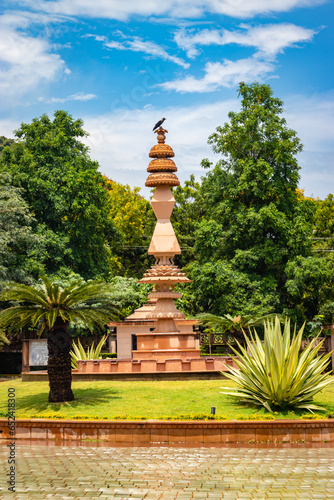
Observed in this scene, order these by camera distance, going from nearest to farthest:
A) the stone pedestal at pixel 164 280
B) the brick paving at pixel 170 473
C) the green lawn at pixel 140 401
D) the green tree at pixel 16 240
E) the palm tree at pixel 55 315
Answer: the brick paving at pixel 170 473
the green lawn at pixel 140 401
the palm tree at pixel 55 315
the stone pedestal at pixel 164 280
the green tree at pixel 16 240

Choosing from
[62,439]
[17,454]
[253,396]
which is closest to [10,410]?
[62,439]

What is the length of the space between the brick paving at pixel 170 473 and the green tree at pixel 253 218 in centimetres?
2217

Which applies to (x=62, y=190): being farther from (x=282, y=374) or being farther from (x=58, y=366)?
(x=282, y=374)

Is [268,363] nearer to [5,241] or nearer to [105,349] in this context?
[5,241]

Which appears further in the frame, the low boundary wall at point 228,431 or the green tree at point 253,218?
the green tree at point 253,218

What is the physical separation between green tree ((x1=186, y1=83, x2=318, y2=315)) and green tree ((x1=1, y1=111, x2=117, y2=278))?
23.8 feet

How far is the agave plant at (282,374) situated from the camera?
52.8 ft

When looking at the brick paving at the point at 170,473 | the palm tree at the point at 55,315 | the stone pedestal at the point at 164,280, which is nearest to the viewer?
the brick paving at the point at 170,473

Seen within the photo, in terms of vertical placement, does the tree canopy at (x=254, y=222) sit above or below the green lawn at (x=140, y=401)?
above

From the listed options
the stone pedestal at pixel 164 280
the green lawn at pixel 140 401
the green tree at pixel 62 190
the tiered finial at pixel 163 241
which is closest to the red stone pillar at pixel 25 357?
the green lawn at pixel 140 401

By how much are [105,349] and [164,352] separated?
15313mm

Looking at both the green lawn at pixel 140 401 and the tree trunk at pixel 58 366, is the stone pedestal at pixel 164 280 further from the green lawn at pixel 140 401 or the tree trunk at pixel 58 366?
the tree trunk at pixel 58 366

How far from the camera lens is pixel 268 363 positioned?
16.3 meters

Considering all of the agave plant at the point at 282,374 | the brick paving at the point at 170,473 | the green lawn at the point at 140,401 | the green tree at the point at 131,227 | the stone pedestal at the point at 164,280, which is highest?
the green tree at the point at 131,227
